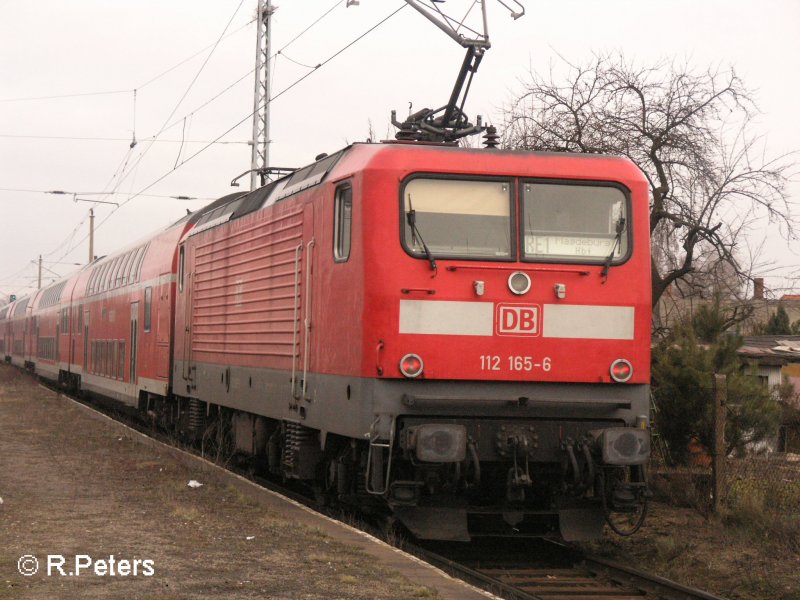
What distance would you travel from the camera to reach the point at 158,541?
833 cm

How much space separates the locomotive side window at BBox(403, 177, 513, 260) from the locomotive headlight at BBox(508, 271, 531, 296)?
17 centimetres

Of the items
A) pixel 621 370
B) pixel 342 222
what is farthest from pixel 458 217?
pixel 621 370

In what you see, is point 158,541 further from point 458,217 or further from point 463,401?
point 458,217

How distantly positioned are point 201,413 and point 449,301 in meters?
7.57

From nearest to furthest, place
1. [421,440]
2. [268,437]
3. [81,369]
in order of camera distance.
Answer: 1. [421,440]
2. [268,437]
3. [81,369]

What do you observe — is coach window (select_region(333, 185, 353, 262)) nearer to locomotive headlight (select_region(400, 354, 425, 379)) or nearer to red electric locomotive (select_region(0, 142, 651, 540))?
red electric locomotive (select_region(0, 142, 651, 540))

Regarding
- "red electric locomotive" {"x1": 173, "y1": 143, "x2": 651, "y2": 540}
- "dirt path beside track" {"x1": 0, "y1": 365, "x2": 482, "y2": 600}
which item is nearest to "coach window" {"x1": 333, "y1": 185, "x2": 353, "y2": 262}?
"red electric locomotive" {"x1": 173, "y1": 143, "x2": 651, "y2": 540}

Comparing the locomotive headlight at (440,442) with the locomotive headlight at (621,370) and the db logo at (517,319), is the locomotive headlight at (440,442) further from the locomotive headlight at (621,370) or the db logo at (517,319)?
the locomotive headlight at (621,370)

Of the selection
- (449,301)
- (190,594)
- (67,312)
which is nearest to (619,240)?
(449,301)

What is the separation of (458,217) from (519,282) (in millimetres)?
704

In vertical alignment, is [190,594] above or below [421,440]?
below

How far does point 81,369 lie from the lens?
27766mm

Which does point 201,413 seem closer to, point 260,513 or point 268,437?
point 268,437

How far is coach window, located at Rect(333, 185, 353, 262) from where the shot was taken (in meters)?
9.35
